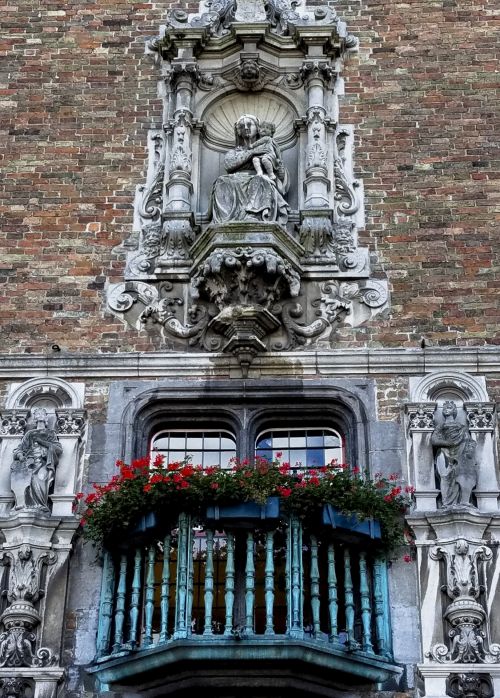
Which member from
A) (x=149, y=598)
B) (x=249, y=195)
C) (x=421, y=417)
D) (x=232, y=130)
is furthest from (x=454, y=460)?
(x=232, y=130)

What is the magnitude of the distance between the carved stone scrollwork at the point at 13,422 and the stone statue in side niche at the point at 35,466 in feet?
0.52

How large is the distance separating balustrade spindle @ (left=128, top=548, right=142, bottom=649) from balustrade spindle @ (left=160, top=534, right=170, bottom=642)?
0.21 metres

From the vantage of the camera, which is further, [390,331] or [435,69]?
[435,69]

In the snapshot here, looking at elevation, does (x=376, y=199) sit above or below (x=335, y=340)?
above

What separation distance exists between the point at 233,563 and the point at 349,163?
5.33 metres

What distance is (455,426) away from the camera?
1321 centimetres

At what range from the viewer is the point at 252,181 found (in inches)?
581

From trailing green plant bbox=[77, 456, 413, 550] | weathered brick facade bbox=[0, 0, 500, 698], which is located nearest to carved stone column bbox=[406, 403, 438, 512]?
weathered brick facade bbox=[0, 0, 500, 698]

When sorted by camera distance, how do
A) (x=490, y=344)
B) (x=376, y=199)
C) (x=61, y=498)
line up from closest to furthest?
(x=61, y=498)
(x=490, y=344)
(x=376, y=199)

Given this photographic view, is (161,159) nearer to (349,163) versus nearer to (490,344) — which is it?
(349,163)

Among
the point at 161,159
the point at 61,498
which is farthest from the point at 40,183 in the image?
the point at 61,498

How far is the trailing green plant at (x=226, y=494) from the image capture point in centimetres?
1210

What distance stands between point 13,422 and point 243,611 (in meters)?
3.01

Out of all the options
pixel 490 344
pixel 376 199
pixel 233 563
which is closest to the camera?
pixel 233 563
